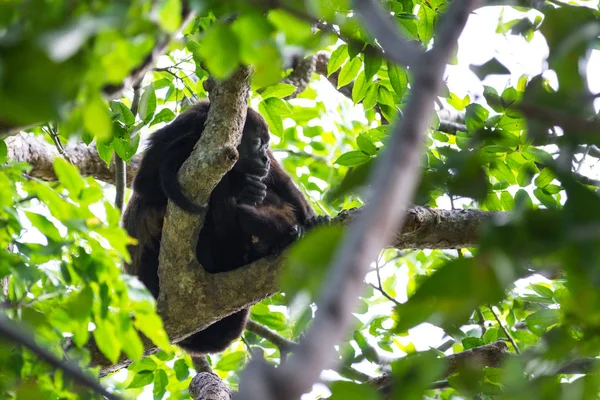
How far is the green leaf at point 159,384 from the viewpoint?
14.0 feet

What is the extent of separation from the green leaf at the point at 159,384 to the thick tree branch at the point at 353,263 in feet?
12.1

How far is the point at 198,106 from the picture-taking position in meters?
4.63

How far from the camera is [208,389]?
3668 millimetres

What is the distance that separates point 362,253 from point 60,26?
25.3 inches

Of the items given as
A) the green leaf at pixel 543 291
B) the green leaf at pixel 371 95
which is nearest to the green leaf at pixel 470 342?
the green leaf at pixel 543 291

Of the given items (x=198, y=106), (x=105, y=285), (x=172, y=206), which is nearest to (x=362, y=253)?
(x=105, y=285)

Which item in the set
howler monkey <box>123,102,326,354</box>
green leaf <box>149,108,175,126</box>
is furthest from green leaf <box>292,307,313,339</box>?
green leaf <box>149,108,175,126</box>

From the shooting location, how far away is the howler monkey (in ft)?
13.1

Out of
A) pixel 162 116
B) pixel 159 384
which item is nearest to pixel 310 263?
pixel 162 116

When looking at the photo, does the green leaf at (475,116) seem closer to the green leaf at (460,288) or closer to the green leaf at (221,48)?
the green leaf at (221,48)

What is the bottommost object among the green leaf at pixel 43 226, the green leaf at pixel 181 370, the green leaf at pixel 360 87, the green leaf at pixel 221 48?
the green leaf at pixel 181 370

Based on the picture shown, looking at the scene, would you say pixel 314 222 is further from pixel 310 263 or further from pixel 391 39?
pixel 391 39

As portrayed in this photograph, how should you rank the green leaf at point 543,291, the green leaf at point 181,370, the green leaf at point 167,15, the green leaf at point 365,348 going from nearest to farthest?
the green leaf at point 167,15
the green leaf at point 365,348
the green leaf at point 543,291
the green leaf at point 181,370

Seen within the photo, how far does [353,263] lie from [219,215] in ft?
11.3
